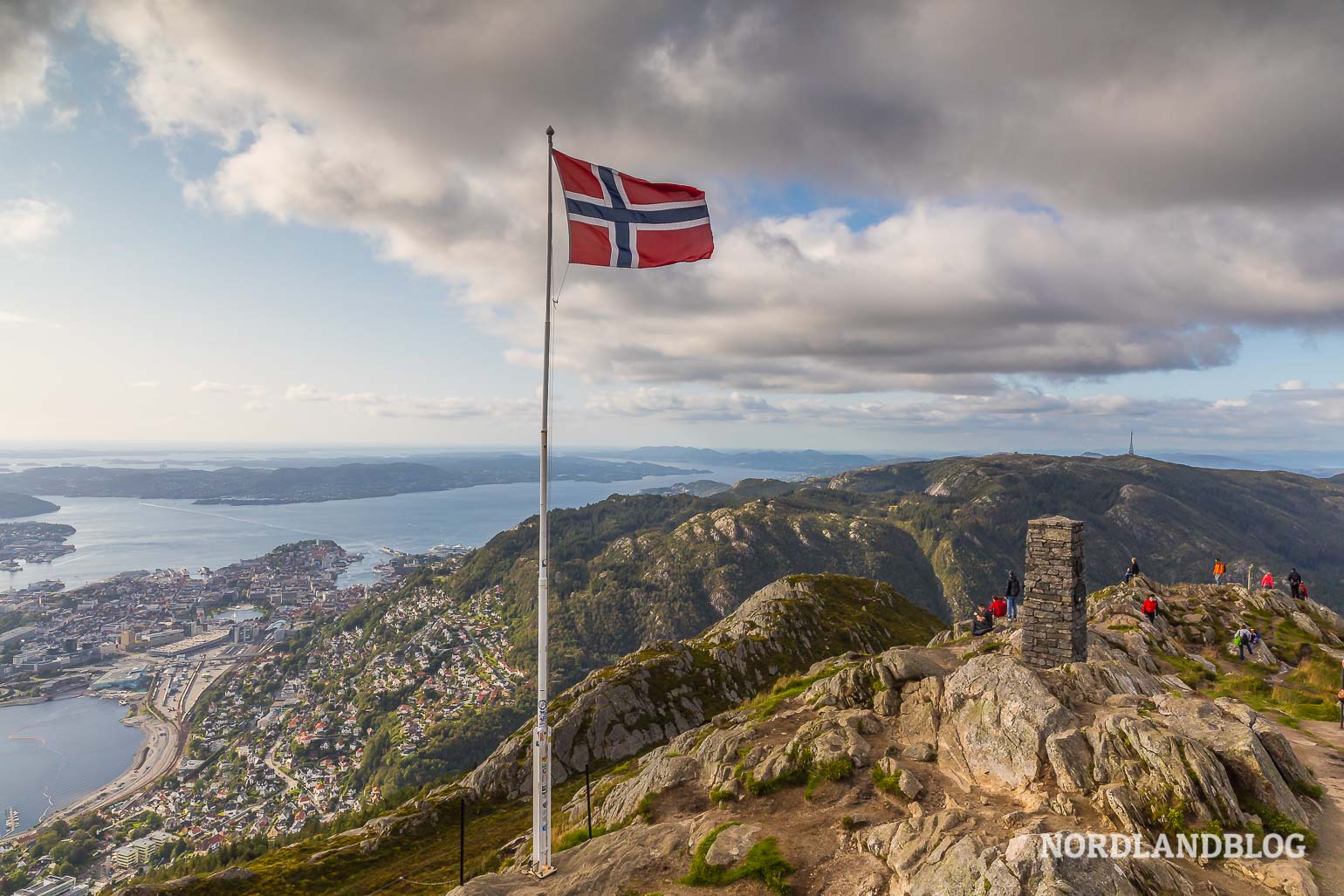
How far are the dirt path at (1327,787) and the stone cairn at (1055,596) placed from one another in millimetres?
6252

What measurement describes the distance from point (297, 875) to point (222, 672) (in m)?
172

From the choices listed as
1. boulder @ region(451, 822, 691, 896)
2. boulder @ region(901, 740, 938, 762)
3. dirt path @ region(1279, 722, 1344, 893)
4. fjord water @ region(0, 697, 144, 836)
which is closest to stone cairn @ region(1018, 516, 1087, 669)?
dirt path @ region(1279, 722, 1344, 893)

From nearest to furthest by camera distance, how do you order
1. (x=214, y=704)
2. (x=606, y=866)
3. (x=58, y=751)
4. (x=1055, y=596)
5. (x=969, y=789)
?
(x=606, y=866) < (x=969, y=789) < (x=1055, y=596) < (x=58, y=751) < (x=214, y=704)

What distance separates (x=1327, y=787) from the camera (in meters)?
14.8

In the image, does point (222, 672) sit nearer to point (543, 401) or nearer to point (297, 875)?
point (297, 875)

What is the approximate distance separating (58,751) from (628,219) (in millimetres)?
→ 185566

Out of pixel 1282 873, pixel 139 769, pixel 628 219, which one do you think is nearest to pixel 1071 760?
pixel 1282 873

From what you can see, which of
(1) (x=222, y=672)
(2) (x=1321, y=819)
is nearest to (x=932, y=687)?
(2) (x=1321, y=819)

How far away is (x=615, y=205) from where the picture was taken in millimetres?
15016

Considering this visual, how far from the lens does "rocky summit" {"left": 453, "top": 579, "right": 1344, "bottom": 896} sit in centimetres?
1095

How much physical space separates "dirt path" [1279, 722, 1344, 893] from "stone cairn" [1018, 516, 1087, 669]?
625cm

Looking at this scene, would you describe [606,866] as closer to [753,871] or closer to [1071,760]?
[753,871]

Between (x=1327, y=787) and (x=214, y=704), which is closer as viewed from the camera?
(x=1327, y=787)

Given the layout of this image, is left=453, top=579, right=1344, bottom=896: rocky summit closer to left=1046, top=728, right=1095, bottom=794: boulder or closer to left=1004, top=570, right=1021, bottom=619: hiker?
left=1046, top=728, right=1095, bottom=794: boulder
